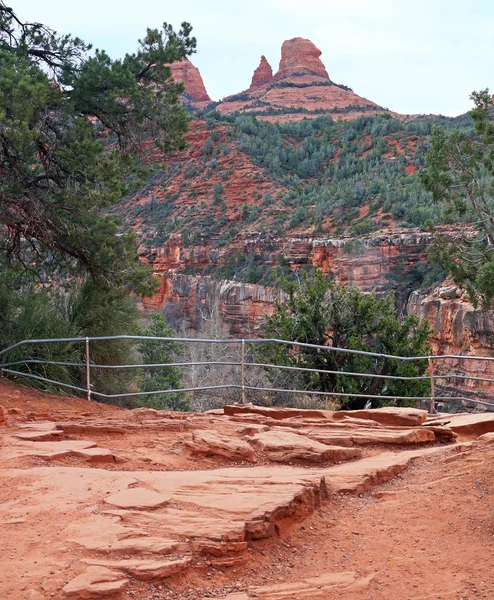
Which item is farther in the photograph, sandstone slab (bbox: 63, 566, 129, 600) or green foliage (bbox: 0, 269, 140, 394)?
green foliage (bbox: 0, 269, 140, 394)

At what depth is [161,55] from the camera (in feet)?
36.6

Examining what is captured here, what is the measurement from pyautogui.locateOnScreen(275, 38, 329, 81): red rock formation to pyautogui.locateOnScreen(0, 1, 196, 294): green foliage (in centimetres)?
11630

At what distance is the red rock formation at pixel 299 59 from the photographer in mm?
122500

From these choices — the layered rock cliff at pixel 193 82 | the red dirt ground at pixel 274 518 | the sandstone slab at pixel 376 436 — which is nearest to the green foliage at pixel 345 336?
the sandstone slab at pixel 376 436

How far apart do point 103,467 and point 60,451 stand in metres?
0.43

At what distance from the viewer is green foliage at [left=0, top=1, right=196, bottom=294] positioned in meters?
9.94

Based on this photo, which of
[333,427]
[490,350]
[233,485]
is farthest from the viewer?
[490,350]

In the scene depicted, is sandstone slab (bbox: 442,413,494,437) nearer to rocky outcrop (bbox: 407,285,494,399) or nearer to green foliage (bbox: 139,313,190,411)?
green foliage (bbox: 139,313,190,411)

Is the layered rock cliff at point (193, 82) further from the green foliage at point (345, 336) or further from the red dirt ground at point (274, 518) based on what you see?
the red dirt ground at point (274, 518)

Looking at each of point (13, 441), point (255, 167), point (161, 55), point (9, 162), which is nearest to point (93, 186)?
point (9, 162)

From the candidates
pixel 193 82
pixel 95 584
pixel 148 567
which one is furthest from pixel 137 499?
pixel 193 82

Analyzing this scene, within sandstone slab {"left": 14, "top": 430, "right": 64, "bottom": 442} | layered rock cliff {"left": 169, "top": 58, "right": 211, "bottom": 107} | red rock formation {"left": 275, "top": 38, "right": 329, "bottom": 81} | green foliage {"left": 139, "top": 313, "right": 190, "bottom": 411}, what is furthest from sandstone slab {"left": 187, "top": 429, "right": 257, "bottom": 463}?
layered rock cliff {"left": 169, "top": 58, "right": 211, "bottom": 107}

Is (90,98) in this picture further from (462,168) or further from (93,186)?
(462,168)

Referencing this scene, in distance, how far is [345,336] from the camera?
1677cm
